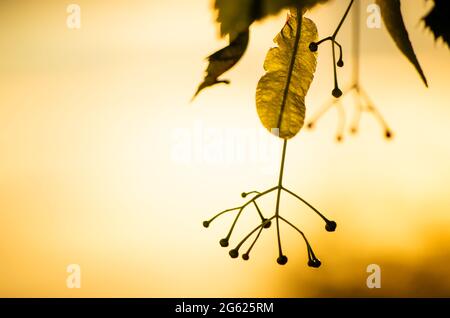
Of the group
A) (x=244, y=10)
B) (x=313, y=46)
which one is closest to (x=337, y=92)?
(x=313, y=46)

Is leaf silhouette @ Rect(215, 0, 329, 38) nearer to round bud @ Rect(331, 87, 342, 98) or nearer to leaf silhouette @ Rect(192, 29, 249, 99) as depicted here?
leaf silhouette @ Rect(192, 29, 249, 99)

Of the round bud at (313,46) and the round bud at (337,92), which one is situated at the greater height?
the round bud at (313,46)

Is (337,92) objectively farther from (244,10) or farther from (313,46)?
(244,10)

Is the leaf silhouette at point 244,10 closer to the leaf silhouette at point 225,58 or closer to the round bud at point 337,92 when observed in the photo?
the leaf silhouette at point 225,58

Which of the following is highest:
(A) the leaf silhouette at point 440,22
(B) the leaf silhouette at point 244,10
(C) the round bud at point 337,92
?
(A) the leaf silhouette at point 440,22

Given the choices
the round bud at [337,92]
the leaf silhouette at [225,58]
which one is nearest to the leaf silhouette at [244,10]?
the leaf silhouette at [225,58]
